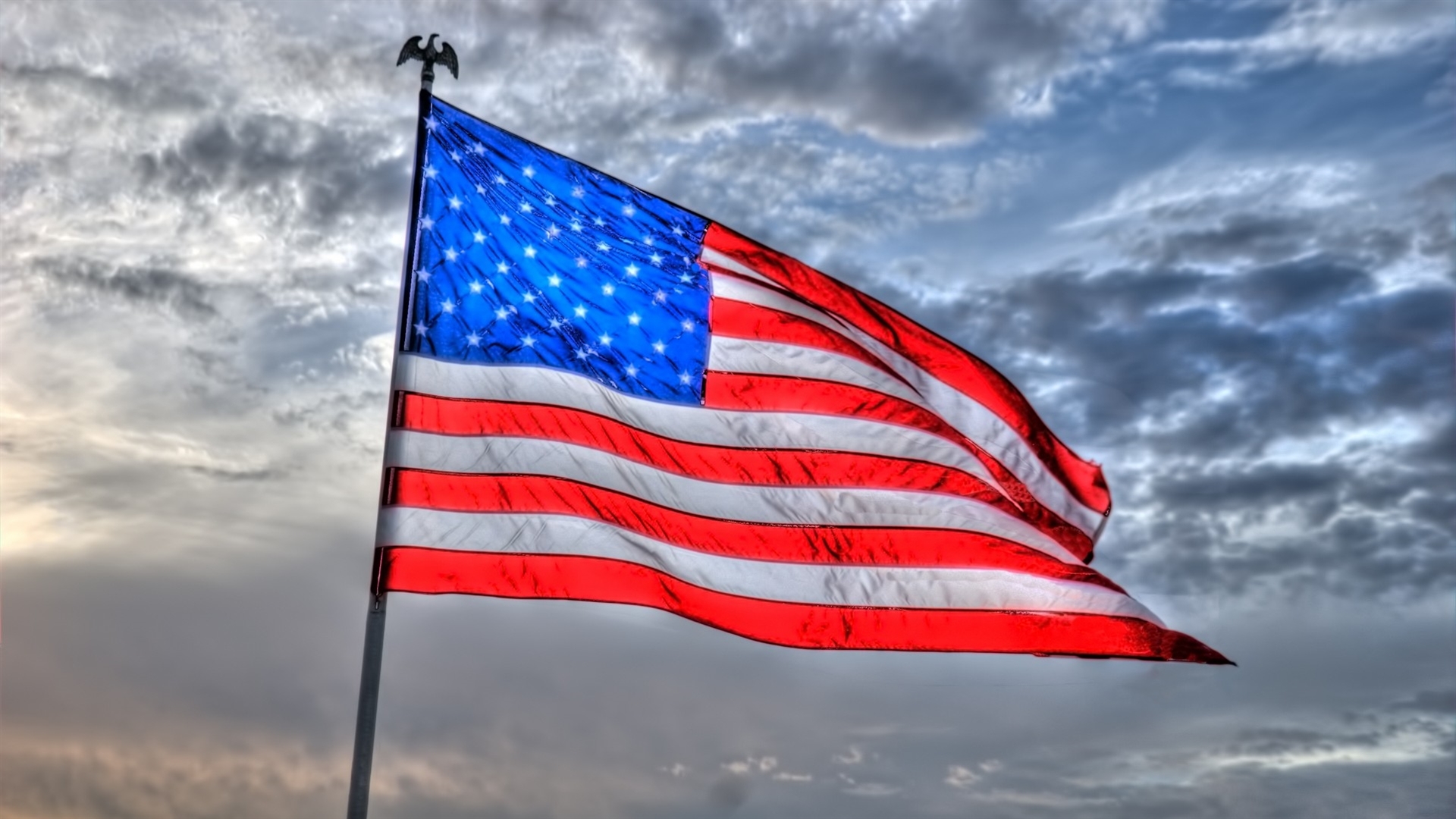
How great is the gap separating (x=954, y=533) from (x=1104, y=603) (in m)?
1.64

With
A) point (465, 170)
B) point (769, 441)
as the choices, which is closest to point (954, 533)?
point (769, 441)

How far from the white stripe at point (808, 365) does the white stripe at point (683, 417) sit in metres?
0.44

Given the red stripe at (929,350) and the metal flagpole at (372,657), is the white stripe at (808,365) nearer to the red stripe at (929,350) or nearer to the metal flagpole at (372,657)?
the red stripe at (929,350)

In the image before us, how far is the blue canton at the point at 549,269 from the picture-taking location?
576 inches

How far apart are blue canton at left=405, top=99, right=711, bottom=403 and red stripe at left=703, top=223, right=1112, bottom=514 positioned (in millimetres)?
737

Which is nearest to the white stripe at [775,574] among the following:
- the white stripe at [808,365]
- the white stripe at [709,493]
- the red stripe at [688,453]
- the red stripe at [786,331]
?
the white stripe at [709,493]

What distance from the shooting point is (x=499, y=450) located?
559 inches

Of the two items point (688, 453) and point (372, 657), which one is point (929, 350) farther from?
point (372, 657)

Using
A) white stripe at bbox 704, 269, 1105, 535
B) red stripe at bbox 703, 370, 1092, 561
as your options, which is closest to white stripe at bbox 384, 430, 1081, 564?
red stripe at bbox 703, 370, 1092, 561

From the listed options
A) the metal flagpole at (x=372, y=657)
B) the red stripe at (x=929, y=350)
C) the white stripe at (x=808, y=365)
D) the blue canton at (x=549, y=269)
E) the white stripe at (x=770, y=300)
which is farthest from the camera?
the red stripe at (x=929, y=350)

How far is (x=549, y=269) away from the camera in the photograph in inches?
599

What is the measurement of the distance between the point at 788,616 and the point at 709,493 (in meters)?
1.46

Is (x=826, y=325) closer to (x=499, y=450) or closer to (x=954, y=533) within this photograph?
(x=954, y=533)

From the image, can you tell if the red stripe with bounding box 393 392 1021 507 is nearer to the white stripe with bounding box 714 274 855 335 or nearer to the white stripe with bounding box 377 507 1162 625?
the white stripe with bounding box 377 507 1162 625
